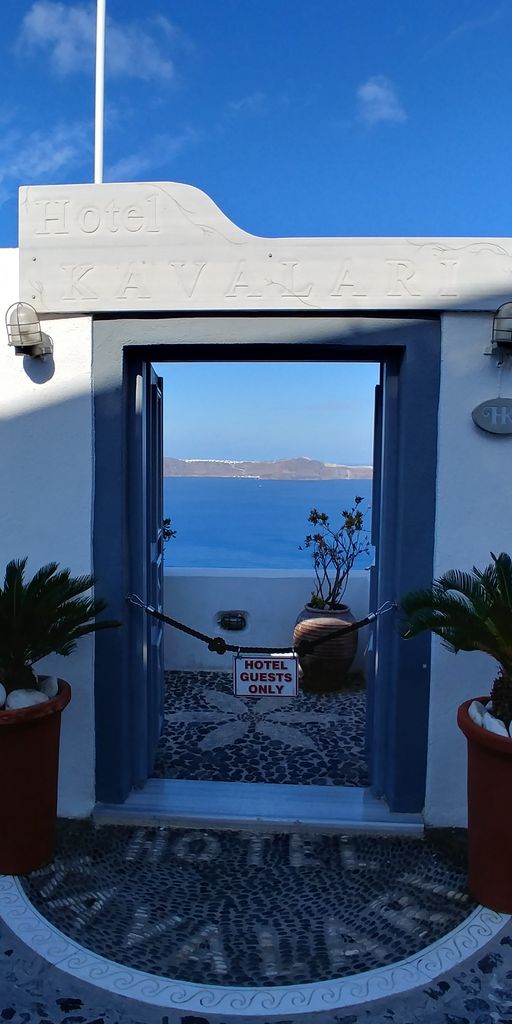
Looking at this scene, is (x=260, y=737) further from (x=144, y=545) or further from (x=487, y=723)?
(x=487, y=723)

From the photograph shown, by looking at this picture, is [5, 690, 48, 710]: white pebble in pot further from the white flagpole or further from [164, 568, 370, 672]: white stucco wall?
[164, 568, 370, 672]: white stucco wall

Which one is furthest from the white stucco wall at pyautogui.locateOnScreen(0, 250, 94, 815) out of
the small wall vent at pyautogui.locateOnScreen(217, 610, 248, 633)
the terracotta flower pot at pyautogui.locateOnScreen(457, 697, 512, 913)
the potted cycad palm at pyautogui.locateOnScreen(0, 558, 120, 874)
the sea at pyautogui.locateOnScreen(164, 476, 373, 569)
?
the sea at pyautogui.locateOnScreen(164, 476, 373, 569)

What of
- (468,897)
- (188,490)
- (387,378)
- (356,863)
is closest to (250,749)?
(356,863)

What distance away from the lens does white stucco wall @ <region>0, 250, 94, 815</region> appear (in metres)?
3.45

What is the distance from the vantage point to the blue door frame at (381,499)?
11.0 ft

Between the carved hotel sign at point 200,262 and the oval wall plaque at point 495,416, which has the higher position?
the carved hotel sign at point 200,262

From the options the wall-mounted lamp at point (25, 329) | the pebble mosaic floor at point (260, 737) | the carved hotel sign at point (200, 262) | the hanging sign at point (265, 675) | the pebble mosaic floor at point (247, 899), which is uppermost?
the carved hotel sign at point (200, 262)

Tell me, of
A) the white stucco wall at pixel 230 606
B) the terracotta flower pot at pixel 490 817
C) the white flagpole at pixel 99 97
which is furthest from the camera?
the white stucco wall at pixel 230 606

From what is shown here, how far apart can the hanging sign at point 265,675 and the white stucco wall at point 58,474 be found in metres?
0.78

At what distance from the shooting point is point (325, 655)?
5.56 metres

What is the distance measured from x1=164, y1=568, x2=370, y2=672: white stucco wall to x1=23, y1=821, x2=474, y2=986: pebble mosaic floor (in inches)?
108

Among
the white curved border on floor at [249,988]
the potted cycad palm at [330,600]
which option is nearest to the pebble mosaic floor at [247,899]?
the white curved border on floor at [249,988]

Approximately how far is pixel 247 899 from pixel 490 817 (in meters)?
1.09

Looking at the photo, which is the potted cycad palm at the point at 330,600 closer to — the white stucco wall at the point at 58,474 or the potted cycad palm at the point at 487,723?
the white stucco wall at the point at 58,474
